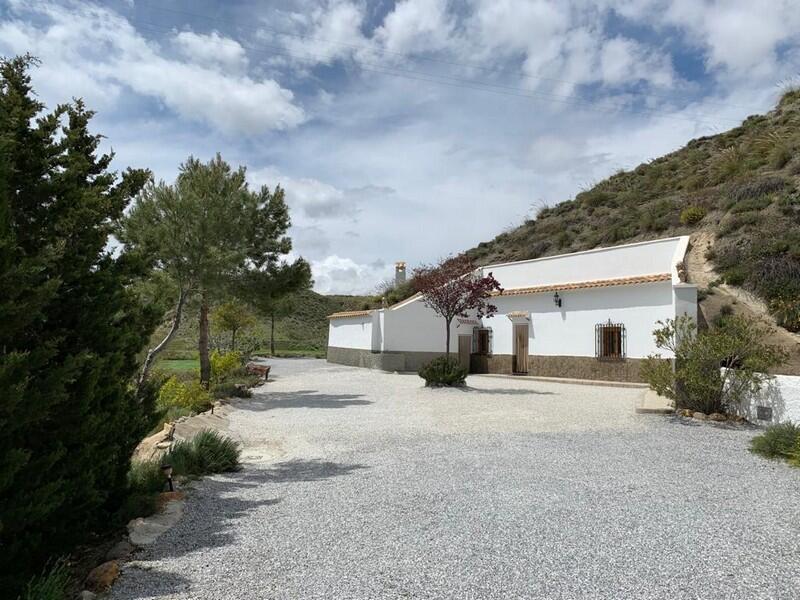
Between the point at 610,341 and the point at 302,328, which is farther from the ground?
the point at 302,328

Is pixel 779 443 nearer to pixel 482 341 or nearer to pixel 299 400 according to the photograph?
pixel 299 400

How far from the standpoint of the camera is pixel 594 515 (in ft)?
16.7

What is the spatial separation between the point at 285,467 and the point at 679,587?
492cm

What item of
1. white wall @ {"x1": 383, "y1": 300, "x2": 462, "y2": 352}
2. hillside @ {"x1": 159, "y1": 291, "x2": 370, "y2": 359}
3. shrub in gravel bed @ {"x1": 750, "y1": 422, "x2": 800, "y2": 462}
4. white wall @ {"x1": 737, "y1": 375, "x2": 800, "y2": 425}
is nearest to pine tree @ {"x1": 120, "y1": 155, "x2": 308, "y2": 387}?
white wall @ {"x1": 383, "y1": 300, "x2": 462, "y2": 352}

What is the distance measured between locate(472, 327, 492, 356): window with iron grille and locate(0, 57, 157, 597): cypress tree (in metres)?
18.5

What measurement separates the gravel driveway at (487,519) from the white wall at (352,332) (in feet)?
53.6

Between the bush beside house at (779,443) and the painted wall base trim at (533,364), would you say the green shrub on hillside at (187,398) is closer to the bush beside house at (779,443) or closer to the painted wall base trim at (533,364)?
the bush beside house at (779,443)

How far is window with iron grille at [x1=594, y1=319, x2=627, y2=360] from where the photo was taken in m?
18.2

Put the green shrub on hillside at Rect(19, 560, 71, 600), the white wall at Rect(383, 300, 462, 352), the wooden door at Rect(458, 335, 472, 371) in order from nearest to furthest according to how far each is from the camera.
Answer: the green shrub on hillside at Rect(19, 560, 71, 600) < the wooden door at Rect(458, 335, 472, 371) < the white wall at Rect(383, 300, 462, 352)

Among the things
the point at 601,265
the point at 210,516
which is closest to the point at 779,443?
the point at 210,516

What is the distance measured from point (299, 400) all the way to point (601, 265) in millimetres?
13110

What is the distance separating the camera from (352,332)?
92.9 ft

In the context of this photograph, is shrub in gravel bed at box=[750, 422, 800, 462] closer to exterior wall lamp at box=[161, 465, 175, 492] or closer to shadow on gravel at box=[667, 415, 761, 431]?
shadow on gravel at box=[667, 415, 761, 431]

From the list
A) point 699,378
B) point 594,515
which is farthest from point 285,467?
point 699,378
